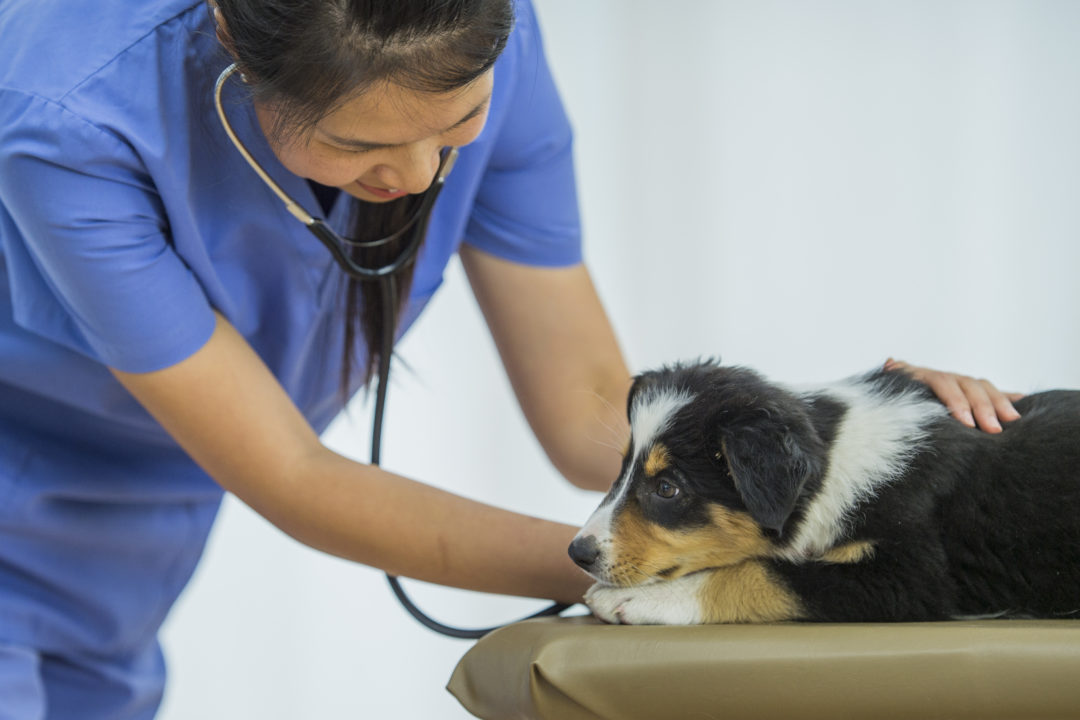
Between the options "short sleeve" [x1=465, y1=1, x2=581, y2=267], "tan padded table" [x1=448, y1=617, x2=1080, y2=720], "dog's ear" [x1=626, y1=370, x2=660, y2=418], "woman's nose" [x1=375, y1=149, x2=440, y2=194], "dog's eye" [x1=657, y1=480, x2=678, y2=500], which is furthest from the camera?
"short sleeve" [x1=465, y1=1, x2=581, y2=267]

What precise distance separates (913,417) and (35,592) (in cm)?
115

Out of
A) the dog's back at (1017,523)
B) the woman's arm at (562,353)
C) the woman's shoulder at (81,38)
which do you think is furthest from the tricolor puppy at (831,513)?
the woman's shoulder at (81,38)

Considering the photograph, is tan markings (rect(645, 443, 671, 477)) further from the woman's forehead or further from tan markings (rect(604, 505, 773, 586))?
the woman's forehead

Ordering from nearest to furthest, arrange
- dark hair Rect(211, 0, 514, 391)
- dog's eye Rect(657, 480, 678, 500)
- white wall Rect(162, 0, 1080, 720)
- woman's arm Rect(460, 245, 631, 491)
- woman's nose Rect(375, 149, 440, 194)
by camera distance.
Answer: dark hair Rect(211, 0, 514, 391) → woman's nose Rect(375, 149, 440, 194) → dog's eye Rect(657, 480, 678, 500) → woman's arm Rect(460, 245, 631, 491) → white wall Rect(162, 0, 1080, 720)

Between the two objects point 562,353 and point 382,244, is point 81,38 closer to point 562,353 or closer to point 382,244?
point 382,244

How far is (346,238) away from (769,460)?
618 mm

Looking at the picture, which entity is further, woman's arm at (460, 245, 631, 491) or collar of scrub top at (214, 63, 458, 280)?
woman's arm at (460, 245, 631, 491)

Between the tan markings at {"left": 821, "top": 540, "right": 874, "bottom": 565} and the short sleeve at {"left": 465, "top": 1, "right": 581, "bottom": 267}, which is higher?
the short sleeve at {"left": 465, "top": 1, "right": 581, "bottom": 267}

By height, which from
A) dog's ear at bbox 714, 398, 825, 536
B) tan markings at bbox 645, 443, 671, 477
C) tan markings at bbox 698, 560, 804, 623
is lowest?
tan markings at bbox 698, 560, 804, 623

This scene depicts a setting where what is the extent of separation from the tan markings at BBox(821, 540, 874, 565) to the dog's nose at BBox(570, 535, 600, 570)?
0.24 metres

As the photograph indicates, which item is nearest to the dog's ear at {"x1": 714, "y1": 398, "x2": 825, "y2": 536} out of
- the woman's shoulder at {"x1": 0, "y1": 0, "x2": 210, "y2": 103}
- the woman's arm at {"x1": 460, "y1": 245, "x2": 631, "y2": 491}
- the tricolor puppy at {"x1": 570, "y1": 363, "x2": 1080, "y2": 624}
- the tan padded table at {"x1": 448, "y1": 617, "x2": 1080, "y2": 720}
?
the tricolor puppy at {"x1": 570, "y1": 363, "x2": 1080, "y2": 624}

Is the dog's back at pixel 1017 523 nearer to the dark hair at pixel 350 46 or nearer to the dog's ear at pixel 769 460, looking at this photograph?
the dog's ear at pixel 769 460

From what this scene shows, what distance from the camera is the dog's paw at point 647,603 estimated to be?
3.47 feet

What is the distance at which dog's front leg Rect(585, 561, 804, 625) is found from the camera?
3.47 feet
